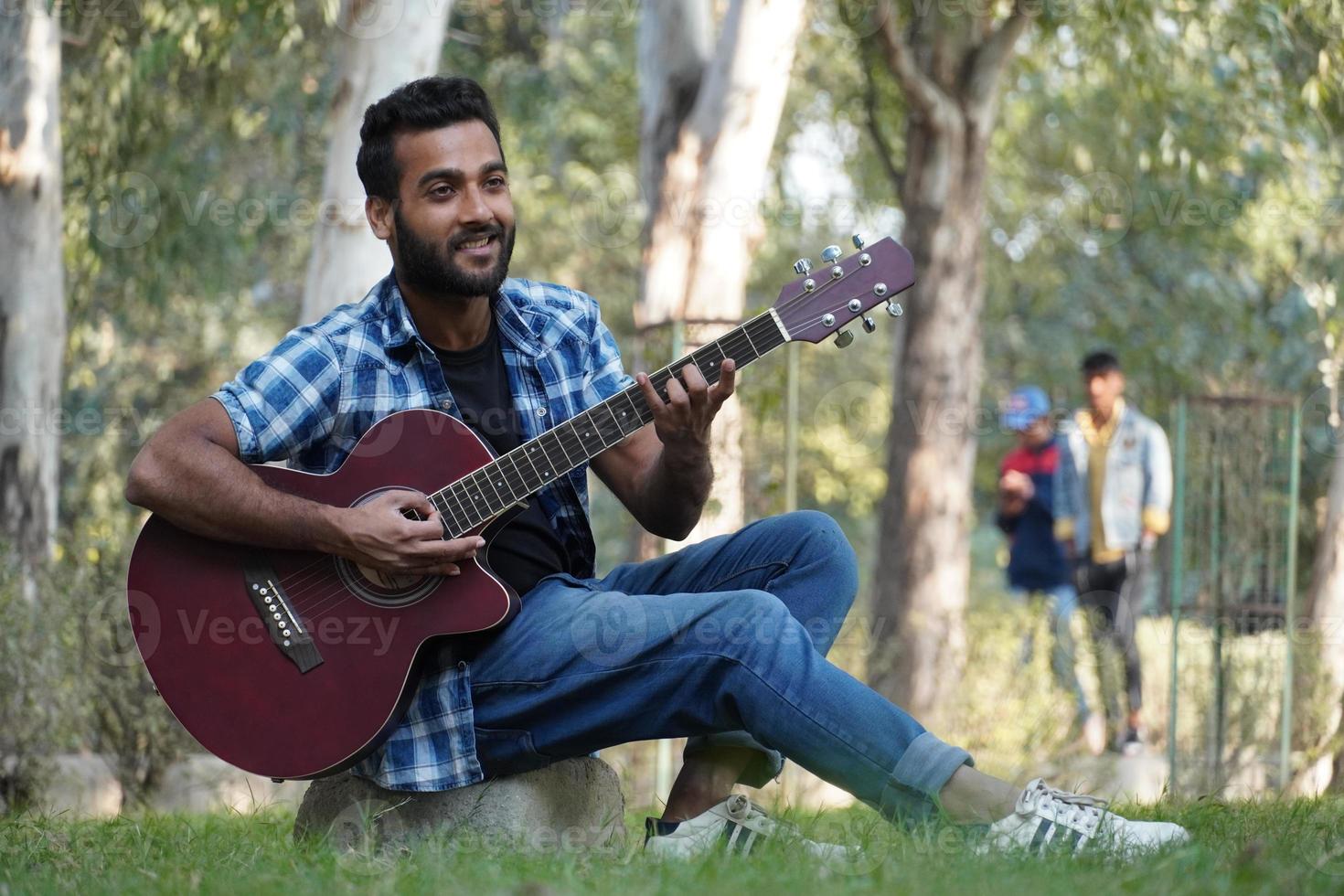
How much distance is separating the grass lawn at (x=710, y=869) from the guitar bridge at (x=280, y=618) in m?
0.39

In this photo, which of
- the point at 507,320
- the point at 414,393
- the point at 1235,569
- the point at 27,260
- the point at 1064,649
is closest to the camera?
the point at 414,393

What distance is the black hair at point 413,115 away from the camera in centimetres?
371

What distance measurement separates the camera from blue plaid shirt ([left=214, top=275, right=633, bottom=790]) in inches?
131

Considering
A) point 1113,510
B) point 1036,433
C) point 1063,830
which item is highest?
point 1036,433

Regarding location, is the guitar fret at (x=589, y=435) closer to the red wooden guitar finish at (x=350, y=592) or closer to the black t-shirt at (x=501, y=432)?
the red wooden guitar finish at (x=350, y=592)

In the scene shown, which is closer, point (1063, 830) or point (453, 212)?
point (1063, 830)

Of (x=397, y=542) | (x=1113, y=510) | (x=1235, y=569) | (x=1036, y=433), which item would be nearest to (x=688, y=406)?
(x=397, y=542)

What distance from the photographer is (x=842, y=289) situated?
3504 millimetres

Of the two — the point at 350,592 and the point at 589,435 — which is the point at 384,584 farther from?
the point at 589,435

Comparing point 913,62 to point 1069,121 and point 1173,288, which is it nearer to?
point 1069,121

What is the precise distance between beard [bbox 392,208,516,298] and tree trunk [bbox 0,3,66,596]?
4298 mm

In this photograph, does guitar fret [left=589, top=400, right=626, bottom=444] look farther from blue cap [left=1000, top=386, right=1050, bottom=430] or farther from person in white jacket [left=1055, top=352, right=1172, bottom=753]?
blue cap [left=1000, top=386, right=1050, bottom=430]

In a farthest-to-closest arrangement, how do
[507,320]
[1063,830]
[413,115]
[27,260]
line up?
[27,260]
[507,320]
[413,115]
[1063,830]

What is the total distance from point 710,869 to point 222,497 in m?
1.33
